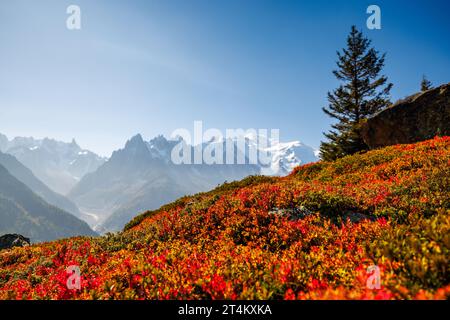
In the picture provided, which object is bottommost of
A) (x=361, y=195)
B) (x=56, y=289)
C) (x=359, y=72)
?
(x=56, y=289)

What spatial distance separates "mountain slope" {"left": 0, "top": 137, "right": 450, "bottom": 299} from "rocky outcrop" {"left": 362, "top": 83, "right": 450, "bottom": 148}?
851 centimetres

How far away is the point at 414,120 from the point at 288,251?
22.3m

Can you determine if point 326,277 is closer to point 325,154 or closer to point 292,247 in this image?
point 292,247

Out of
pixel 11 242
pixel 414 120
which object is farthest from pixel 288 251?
pixel 11 242

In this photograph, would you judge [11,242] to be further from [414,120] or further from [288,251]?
[414,120]

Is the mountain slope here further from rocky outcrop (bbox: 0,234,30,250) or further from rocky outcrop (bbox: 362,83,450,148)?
rocky outcrop (bbox: 362,83,450,148)

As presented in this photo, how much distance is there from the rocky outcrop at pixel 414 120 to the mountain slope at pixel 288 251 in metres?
8.51

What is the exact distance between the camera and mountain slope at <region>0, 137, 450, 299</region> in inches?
210

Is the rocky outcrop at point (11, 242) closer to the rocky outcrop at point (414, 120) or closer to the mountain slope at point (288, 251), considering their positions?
the mountain slope at point (288, 251)

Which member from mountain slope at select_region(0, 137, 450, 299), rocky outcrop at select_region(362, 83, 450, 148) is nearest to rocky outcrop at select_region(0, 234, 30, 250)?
mountain slope at select_region(0, 137, 450, 299)
